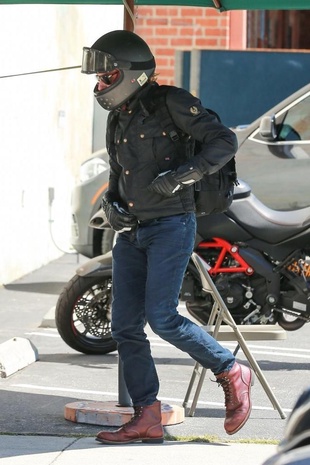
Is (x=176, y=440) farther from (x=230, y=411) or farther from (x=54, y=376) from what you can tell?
(x=54, y=376)

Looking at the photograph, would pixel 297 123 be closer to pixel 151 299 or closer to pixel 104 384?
pixel 104 384

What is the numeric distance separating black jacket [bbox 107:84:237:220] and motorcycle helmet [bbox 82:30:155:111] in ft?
0.23

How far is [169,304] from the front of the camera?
19.8 ft

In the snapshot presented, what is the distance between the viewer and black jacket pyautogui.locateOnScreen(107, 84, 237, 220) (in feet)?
19.7

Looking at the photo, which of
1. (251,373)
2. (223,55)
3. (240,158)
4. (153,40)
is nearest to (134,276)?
(251,373)

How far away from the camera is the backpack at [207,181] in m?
6.10

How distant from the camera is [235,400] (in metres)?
6.28

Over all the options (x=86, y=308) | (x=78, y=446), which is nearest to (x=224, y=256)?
(x=86, y=308)

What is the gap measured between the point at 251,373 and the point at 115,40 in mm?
1769

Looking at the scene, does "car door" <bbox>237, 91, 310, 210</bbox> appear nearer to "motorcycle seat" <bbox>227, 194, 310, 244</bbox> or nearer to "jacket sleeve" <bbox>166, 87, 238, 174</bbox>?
"motorcycle seat" <bbox>227, 194, 310, 244</bbox>

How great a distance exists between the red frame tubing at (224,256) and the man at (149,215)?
2053 millimetres

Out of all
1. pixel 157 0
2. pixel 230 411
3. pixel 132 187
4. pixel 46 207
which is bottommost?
pixel 46 207

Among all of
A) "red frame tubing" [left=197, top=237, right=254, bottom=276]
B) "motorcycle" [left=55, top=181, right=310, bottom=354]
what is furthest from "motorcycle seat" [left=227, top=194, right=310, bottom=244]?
"red frame tubing" [left=197, top=237, right=254, bottom=276]

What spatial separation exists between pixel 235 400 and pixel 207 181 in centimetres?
107
